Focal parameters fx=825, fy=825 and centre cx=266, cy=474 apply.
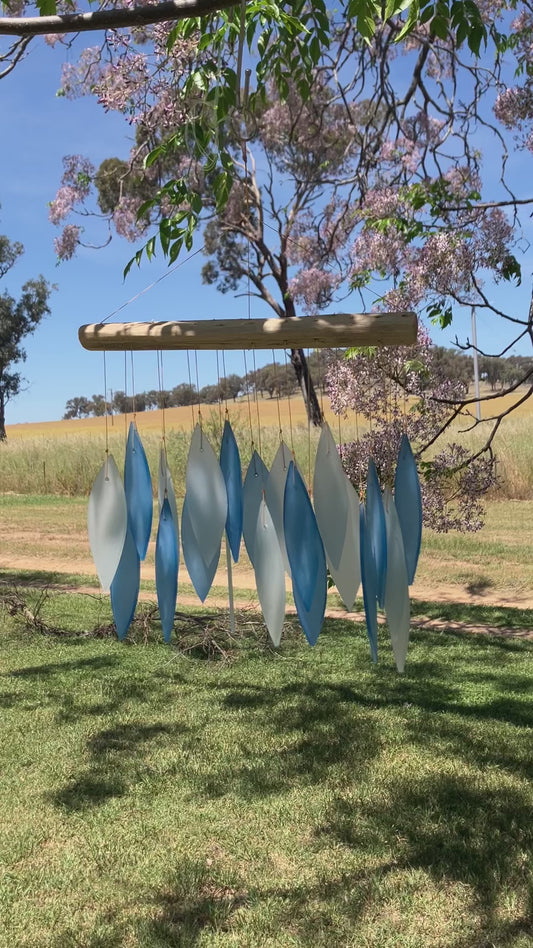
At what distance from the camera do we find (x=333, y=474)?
1.73 m

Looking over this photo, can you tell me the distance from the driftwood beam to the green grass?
2711 millimetres

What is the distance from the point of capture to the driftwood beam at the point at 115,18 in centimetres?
214

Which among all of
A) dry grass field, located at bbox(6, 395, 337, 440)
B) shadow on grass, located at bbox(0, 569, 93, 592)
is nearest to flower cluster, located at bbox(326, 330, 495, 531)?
dry grass field, located at bbox(6, 395, 337, 440)

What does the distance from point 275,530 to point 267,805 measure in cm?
226

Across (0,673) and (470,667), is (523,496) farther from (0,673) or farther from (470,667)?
(0,673)

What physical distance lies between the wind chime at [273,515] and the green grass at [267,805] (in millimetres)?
1420

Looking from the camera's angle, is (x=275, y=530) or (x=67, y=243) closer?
(x=275, y=530)

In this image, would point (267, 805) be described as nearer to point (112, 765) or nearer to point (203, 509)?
point (112, 765)

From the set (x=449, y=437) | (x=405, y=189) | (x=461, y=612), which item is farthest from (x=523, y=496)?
(x=405, y=189)

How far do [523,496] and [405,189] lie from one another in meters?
9.26

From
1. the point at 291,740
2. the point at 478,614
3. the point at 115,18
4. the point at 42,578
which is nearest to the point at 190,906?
the point at 291,740

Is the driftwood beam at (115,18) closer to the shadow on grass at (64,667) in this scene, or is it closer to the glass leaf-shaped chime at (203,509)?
the glass leaf-shaped chime at (203,509)

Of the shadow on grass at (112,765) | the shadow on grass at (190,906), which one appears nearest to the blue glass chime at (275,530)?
the shadow on grass at (190,906)

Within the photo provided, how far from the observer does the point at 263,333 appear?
5.84 feet
